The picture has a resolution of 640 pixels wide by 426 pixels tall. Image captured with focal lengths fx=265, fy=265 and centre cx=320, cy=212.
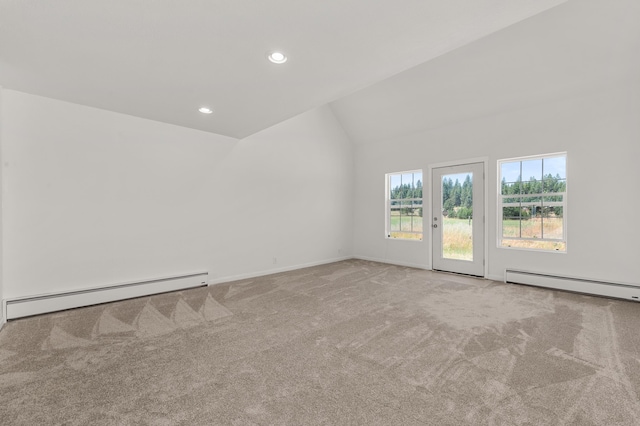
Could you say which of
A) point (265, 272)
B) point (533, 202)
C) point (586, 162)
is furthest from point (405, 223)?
point (265, 272)

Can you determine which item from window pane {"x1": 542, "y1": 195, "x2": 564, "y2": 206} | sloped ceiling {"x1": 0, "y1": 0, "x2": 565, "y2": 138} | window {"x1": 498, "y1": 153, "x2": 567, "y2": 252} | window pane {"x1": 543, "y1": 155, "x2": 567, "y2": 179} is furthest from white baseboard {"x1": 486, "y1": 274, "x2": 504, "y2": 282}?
sloped ceiling {"x1": 0, "y1": 0, "x2": 565, "y2": 138}

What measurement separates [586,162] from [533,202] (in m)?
0.84

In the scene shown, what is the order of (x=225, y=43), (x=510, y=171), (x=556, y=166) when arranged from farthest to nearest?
1. (x=510, y=171)
2. (x=556, y=166)
3. (x=225, y=43)

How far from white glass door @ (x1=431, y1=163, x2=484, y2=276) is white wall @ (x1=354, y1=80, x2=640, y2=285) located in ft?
0.64

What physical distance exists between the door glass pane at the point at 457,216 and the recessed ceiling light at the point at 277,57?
4.22 m

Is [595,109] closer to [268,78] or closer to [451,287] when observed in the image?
[451,287]

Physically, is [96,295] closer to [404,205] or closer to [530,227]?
[404,205]

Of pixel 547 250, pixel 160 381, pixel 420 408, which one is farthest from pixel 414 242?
pixel 160 381

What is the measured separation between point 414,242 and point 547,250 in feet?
7.21

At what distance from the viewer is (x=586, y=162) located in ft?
12.6

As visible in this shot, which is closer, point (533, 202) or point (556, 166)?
Answer: point (556, 166)

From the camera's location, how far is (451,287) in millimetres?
4215

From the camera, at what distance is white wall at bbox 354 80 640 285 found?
11.7 feet

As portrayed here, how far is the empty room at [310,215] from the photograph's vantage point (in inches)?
68.1
